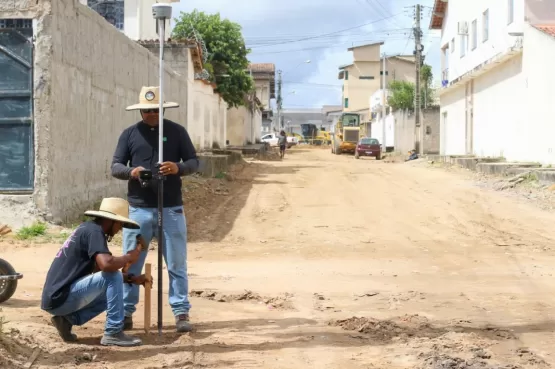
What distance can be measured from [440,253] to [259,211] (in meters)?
5.86

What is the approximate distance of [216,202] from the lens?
1905 centimetres

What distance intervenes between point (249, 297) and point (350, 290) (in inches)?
49.9

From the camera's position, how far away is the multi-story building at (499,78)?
2455cm

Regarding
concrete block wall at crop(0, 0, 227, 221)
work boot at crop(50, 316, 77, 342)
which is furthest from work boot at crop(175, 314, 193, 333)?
concrete block wall at crop(0, 0, 227, 221)

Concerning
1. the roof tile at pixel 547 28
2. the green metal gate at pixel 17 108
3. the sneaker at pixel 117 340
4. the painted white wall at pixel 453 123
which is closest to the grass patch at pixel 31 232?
the green metal gate at pixel 17 108

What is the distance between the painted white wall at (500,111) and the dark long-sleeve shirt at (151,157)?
2117 centimetres

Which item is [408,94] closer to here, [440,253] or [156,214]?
[440,253]

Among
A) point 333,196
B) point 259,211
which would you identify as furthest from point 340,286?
point 333,196

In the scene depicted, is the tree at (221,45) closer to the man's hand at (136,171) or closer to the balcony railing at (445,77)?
the balcony railing at (445,77)

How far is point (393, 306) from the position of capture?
8172 millimetres

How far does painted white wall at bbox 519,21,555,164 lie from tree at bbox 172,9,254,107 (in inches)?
778

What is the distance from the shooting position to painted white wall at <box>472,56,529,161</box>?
2739 cm

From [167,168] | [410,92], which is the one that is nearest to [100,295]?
[167,168]

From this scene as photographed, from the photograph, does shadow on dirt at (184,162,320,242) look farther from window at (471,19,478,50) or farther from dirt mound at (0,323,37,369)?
window at (471,19,478,50)
